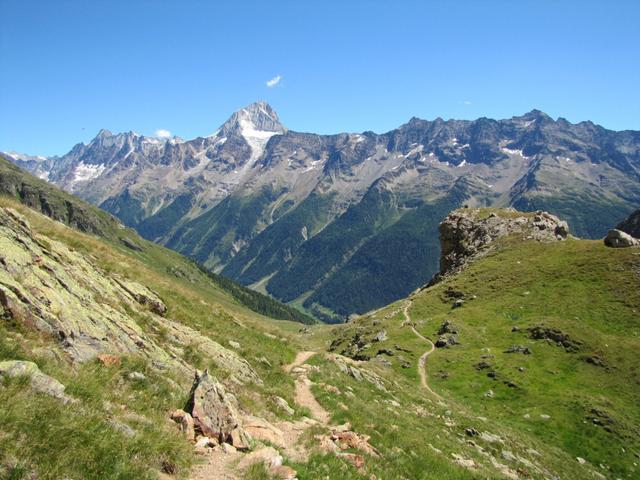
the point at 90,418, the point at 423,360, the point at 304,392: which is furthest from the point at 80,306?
the point at 423,360

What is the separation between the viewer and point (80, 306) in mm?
15617

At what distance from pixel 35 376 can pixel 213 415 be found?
5.32 m

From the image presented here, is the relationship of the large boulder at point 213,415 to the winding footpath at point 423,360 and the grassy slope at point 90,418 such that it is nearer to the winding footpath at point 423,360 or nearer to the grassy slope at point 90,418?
the grassy slope at point 90,418

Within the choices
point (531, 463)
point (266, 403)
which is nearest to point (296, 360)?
point (266, 403)

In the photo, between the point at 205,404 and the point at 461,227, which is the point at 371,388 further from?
the point at 461,227

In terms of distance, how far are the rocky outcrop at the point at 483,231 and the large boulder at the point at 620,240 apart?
1602 cm

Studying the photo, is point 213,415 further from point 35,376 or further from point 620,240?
point 620,240

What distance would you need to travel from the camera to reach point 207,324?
27.5 meters

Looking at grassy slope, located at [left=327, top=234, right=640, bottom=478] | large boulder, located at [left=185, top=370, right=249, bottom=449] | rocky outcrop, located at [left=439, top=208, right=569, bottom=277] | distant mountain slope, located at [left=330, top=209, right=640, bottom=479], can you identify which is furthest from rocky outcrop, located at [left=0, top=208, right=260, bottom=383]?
rocky outcrop, located at [left=439, top=208, right=569, bottom=277]

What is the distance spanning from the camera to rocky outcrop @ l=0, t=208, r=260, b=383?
13.2 m

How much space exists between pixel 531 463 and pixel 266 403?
85.5 ft

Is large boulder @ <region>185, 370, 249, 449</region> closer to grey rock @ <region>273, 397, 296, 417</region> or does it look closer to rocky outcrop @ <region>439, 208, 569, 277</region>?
grey rock @ <region>273, 397, 296, 417</region>

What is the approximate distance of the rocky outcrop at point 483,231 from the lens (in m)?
114

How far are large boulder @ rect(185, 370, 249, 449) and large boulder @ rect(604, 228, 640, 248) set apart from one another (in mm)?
101948
